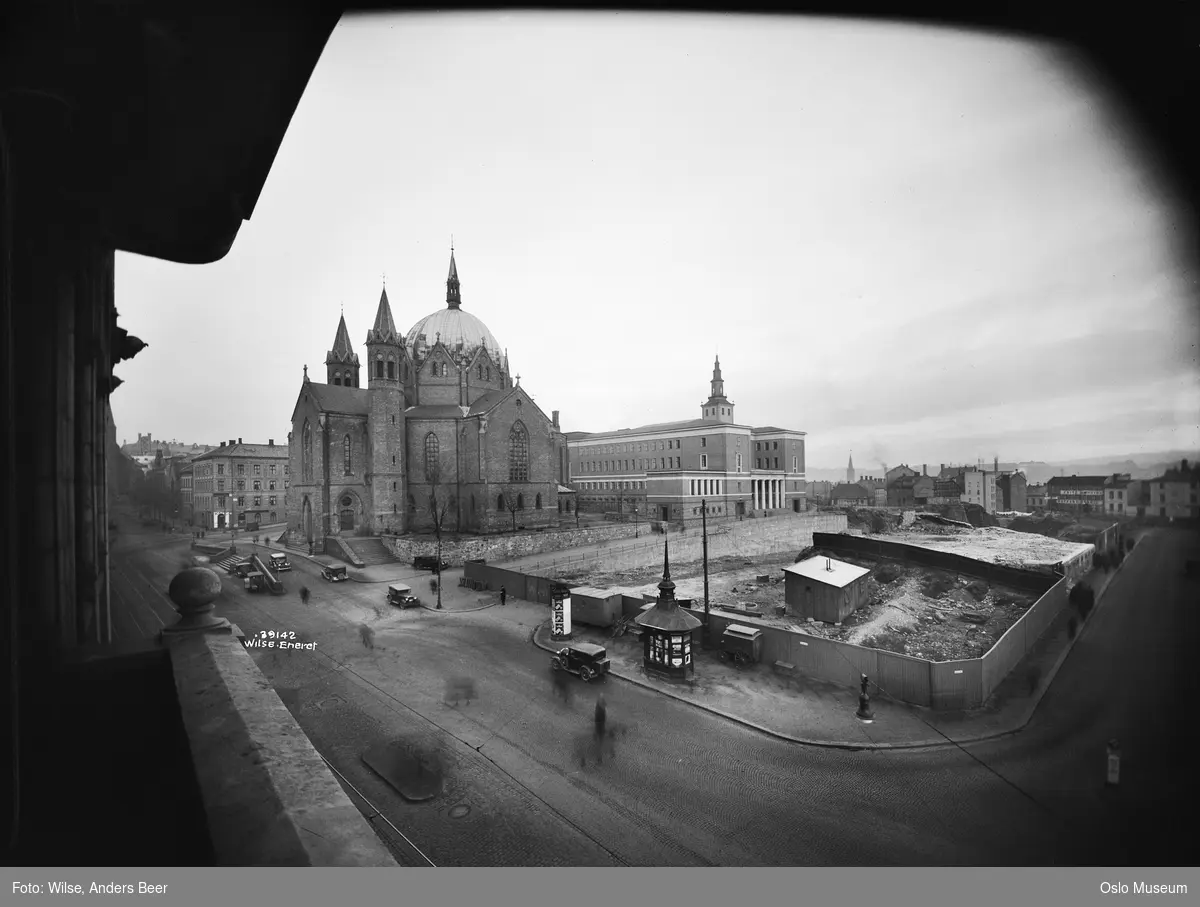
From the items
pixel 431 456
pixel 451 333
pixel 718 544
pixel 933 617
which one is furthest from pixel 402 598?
pixel 451 333

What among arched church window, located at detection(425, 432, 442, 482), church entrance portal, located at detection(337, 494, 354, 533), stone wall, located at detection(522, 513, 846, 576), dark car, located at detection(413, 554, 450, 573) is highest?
arched church window, located at detection(425, 432, 442, 482)

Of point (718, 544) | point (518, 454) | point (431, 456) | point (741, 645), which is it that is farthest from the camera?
point (518, 454)

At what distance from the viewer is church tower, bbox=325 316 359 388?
20078 mm

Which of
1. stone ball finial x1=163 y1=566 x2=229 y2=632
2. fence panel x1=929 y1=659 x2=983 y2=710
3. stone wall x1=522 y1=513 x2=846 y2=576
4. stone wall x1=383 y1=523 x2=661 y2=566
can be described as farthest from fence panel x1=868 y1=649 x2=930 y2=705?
stone wall x1=383 y1=523 x2=661 y2=566

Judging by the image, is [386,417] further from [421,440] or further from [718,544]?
[718,544]

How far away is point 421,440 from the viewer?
2333 cm

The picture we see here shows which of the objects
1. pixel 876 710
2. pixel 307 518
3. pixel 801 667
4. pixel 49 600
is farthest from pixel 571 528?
pixel 49 600

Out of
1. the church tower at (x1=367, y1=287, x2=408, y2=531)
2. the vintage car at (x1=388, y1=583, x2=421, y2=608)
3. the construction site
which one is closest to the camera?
the construction site

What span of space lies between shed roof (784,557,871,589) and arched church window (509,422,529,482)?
16.7 metres

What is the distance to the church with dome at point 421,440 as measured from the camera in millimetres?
19531

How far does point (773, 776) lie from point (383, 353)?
2303cm

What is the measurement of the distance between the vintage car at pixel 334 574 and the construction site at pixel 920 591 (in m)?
7.38

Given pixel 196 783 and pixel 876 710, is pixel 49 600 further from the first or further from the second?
pixel 876 710

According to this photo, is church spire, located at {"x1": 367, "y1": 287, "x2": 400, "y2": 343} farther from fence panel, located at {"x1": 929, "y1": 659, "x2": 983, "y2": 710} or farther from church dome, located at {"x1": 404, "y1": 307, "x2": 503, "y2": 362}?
fence panel, located at {"x1": 929, "y1": 659, "x2": 983, "y2": 710}
